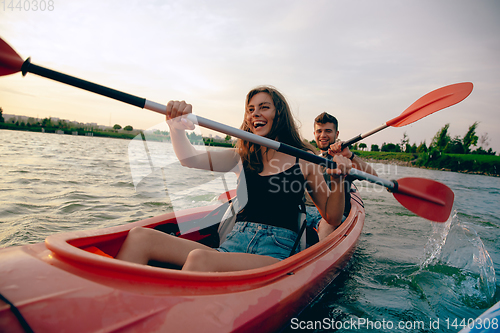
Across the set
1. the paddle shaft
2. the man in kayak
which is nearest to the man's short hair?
the man in kayak

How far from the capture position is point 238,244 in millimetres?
1810

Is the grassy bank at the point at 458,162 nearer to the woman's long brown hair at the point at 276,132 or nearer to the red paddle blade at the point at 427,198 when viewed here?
the red paddle blade at the point at 427,198

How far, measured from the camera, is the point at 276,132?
2.19 metres

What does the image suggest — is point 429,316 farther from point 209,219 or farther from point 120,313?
point 120,313

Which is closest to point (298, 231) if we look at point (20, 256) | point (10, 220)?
point (20, 256)

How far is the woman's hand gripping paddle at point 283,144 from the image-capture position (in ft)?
5.30

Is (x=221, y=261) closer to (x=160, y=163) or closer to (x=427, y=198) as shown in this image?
(x=160, y=163)

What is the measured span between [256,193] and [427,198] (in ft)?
7.31

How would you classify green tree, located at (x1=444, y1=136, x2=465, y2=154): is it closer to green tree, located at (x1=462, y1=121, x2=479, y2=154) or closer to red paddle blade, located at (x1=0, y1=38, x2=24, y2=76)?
green tree, located at (x1=462, y1=121, x2=479, y2=154)

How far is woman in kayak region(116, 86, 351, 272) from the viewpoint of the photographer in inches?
61.3

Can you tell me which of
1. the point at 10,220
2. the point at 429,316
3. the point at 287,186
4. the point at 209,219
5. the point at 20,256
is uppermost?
the point at 287,186

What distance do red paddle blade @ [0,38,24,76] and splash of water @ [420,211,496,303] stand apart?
4.18m

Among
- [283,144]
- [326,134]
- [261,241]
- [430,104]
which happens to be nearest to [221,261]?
[261,241]

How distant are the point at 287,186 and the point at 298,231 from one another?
0.38m
